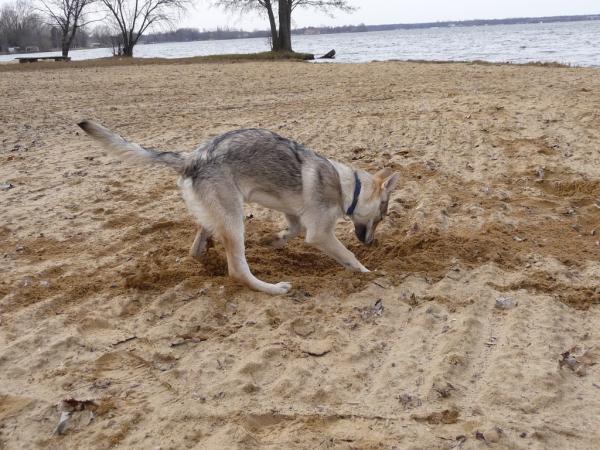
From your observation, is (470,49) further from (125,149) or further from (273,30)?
(125,149)

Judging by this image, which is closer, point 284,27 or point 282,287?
point 282,287

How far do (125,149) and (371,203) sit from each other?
244cm

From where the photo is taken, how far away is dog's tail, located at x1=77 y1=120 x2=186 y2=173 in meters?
5.08

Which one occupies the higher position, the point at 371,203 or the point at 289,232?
the point at 371,203

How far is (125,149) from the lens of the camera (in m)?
5.23

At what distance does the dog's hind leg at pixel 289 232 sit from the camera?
242 inches

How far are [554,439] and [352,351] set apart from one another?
1450 mm

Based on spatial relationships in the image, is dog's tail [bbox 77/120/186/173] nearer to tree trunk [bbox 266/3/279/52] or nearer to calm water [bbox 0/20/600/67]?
calm water [bbox 0/20/600/67]

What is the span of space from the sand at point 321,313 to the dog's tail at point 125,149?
40.5 inches

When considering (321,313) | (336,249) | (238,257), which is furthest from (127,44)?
(321,313)

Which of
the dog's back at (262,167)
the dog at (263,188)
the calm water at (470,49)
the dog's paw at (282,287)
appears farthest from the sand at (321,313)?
the calm water at (470,49)

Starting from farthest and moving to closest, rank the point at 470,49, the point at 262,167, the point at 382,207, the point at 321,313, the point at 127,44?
the point at 127,44 < the point at 470,49 < the point at 382,207 < the point at 262,167 < the point at 321,313

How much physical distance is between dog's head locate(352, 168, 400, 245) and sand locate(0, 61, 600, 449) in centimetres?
28

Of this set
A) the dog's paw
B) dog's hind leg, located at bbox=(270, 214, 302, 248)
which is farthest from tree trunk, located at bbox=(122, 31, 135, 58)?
the dog's paw
